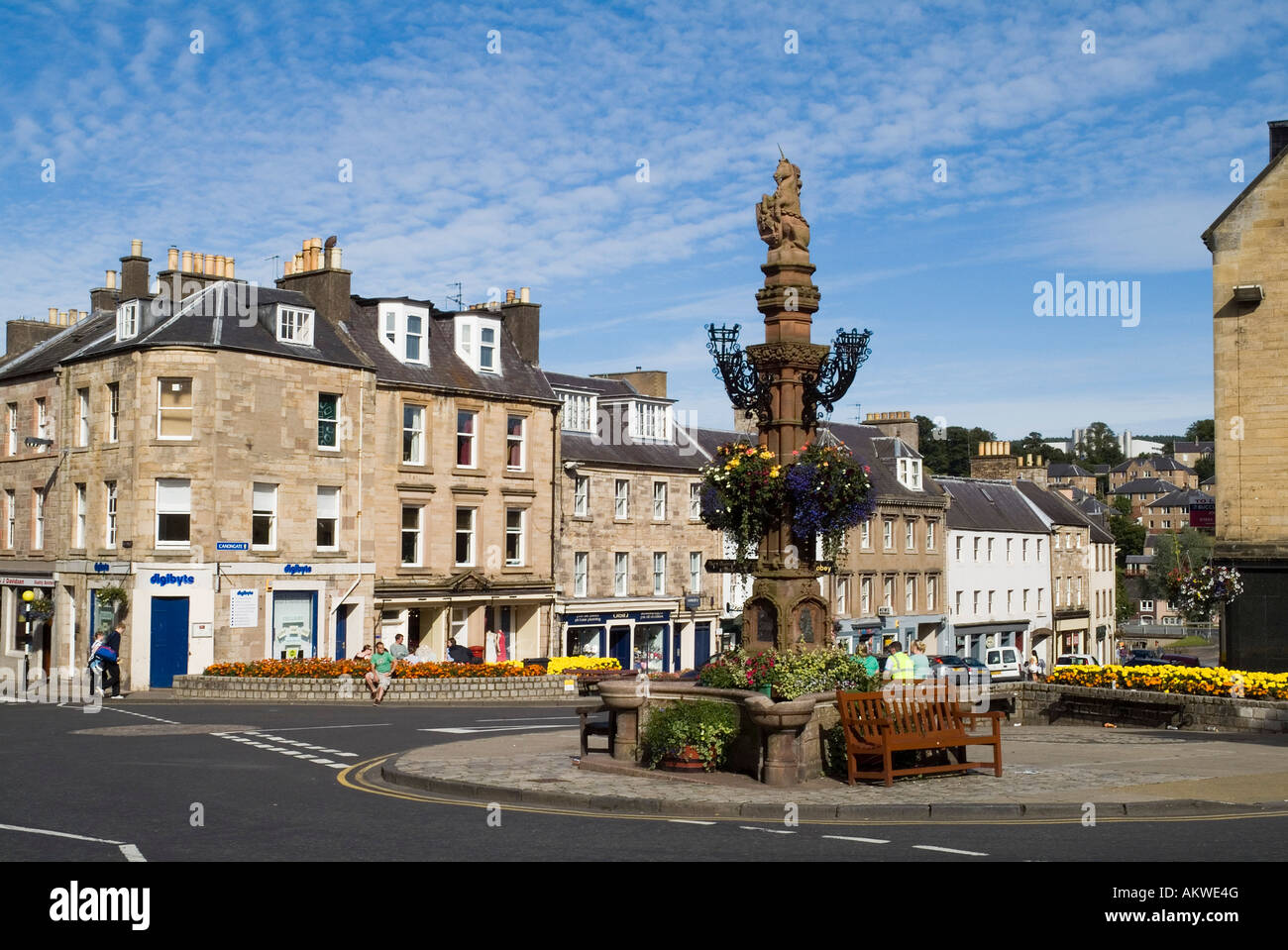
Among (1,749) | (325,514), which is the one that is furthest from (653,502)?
(1,749)

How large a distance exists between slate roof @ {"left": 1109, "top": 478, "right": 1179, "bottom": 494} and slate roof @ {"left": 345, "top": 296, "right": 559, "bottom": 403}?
160214 millimetres

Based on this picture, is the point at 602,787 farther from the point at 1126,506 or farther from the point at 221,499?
the point at 1126,506

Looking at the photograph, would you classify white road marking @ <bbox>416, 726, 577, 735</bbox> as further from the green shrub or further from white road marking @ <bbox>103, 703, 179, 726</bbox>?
the green shrub

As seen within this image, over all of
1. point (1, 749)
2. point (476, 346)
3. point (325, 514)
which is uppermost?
point (476, 346)

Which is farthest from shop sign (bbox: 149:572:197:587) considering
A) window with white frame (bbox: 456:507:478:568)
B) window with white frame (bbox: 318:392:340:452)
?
window with white frame (bbox: 456:507:478:568)

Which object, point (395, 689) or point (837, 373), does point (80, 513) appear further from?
point (837, 373)

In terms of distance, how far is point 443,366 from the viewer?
4500 cm

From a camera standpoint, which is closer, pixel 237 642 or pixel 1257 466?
pixel 1257 466

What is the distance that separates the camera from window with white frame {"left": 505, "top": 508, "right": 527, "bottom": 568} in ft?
151

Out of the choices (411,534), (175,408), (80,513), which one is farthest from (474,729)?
(80,513)

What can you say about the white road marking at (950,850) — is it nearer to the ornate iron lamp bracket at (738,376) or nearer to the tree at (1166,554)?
the ornate iron lamp bracket at (738,376)

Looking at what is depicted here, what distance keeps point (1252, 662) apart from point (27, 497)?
3453cm

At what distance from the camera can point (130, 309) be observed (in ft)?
130

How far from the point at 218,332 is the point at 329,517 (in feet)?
20.3
